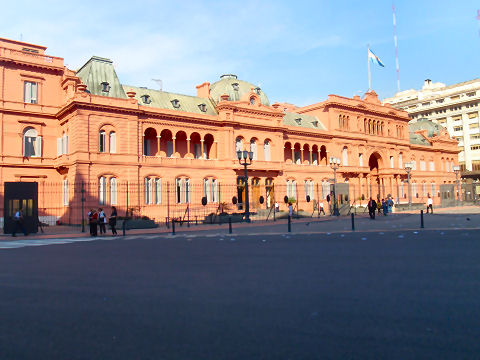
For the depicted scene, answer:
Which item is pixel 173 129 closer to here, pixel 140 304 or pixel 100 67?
pixel 100 67

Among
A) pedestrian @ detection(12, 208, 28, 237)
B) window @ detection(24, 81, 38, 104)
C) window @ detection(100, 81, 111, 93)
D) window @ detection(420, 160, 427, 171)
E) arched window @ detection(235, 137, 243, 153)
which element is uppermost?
window @ detection(100, 81, 111, 93)

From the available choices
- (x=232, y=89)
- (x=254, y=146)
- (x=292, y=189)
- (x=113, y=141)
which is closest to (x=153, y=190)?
(x=113, y=141)

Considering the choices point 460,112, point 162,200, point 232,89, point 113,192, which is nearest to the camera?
point 113,192

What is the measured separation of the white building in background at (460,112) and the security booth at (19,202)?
8124 cm

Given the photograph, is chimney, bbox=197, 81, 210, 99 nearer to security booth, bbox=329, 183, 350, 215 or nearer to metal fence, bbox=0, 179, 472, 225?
metal fence, bbox=0, 179, 472, 225

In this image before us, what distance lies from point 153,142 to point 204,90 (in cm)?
1058

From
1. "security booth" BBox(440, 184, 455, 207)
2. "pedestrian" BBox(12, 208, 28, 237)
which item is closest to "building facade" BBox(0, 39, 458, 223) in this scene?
"pedestrian" BBox(12, 208, 28, 237)

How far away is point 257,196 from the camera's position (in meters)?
44.3

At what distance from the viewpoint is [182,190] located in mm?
39438

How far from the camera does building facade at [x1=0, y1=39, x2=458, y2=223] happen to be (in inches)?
1336

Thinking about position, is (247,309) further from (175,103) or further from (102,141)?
(175,103)

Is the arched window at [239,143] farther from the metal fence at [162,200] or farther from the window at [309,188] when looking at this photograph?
the window at [309,188]

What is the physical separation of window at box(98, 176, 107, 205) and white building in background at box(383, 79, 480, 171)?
73406mm

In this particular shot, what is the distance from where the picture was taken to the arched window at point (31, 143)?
114ft
